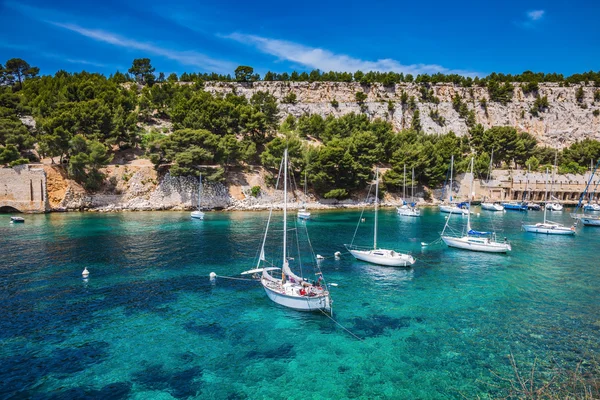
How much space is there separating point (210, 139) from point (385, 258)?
48758 millimetres

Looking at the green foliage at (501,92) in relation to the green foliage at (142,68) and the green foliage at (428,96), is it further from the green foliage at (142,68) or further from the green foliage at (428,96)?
the green foliage at (142,68)

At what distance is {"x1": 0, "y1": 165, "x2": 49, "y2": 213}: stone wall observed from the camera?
198 ft

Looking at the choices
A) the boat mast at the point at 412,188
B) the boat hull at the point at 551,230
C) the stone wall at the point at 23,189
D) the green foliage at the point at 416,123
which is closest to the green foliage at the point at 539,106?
the green foliage at the point at 416,123

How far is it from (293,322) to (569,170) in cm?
10889

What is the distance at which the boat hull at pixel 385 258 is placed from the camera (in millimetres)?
32938

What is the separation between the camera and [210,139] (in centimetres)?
7181

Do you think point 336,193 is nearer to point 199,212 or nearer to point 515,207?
point 199,212

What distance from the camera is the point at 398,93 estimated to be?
428ft

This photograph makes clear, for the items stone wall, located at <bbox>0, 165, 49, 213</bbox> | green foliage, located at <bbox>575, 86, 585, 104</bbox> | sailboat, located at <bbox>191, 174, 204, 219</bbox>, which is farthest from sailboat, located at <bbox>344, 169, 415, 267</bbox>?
green foliage, located at <bbox>575, 86, 585, 104</bbox>

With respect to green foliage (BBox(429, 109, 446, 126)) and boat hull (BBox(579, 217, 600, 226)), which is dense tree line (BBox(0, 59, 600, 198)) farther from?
boat hull (BBox(579, 217, 600, 226))

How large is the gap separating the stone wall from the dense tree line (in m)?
2.91

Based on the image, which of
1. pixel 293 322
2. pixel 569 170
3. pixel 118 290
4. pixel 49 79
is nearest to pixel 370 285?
pixel 293 322

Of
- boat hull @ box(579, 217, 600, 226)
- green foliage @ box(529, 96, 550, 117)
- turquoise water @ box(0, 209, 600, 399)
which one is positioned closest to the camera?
turquoise water @ box(0, 209, 600, 399)

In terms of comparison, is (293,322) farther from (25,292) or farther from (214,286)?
(25,292)
